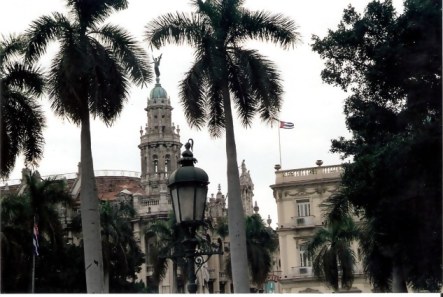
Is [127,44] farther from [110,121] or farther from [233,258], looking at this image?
[233,258]

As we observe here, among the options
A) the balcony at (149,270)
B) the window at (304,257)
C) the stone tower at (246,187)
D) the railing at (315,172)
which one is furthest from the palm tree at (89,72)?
the balcony at (149,270)

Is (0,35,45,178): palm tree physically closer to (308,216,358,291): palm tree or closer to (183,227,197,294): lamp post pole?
(183,227,197,294): lamp post pole

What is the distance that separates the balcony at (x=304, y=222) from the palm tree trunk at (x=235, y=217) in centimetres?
600

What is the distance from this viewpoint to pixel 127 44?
14.3 meters

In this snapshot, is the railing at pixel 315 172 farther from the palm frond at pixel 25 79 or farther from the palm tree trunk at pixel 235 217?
the palm frond at pixel 25 79

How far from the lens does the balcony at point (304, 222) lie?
855 inches

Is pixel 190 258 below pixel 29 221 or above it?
below

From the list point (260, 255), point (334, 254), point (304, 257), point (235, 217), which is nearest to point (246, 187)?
point (235, 217)

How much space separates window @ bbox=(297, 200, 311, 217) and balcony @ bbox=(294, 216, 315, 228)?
11.0 inches

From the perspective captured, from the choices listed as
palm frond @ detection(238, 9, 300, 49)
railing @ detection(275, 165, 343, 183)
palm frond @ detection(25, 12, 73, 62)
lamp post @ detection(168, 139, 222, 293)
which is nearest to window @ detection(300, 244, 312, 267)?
railing @ detection(275, 165, 343, 183)

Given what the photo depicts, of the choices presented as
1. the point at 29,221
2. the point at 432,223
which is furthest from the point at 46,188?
the point at 432,223

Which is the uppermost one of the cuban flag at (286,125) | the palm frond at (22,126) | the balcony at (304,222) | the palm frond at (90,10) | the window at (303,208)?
the palm frond at (90,10)

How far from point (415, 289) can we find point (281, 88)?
4.12 meters

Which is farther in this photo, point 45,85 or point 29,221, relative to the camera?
point 29,221
